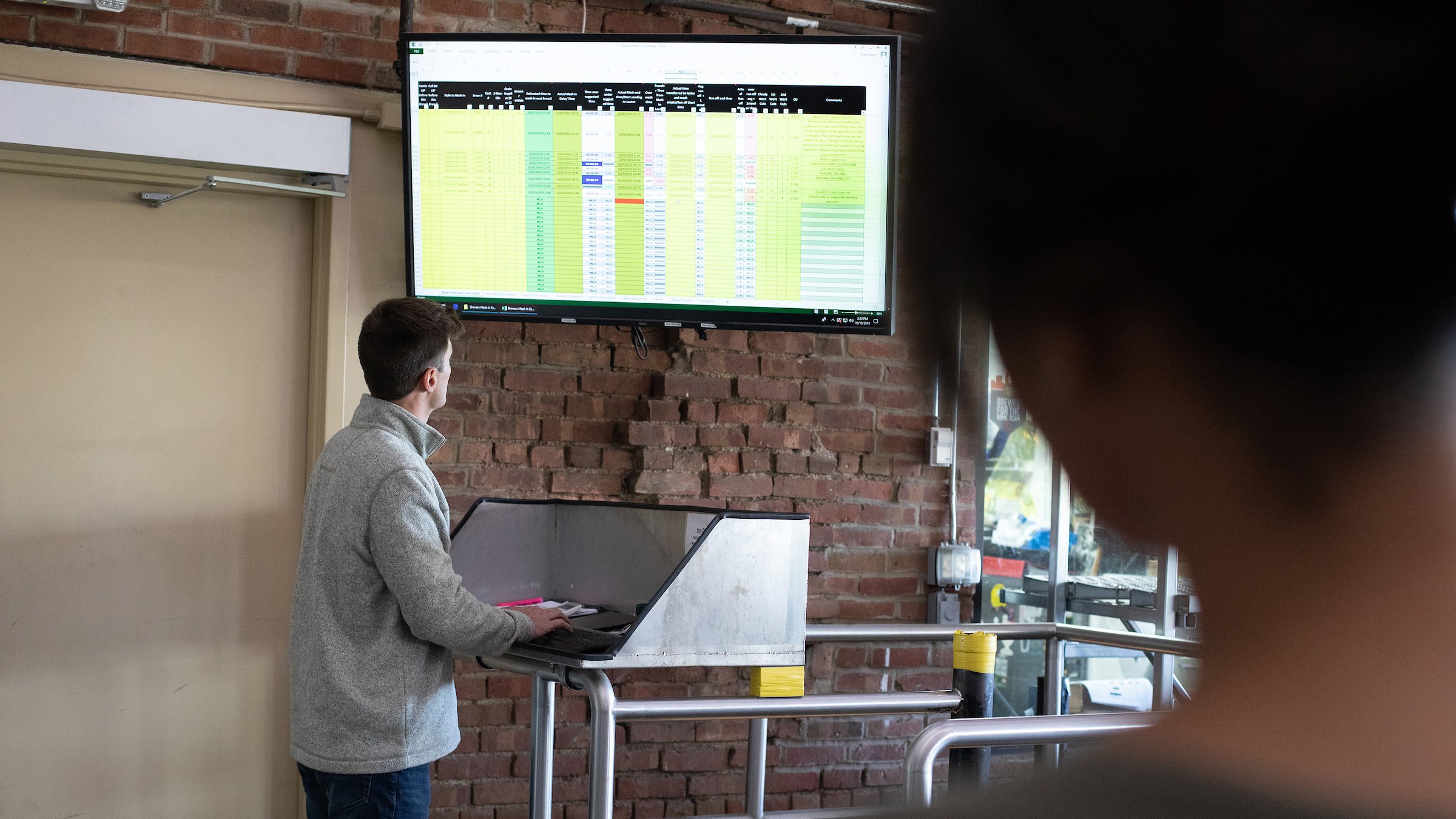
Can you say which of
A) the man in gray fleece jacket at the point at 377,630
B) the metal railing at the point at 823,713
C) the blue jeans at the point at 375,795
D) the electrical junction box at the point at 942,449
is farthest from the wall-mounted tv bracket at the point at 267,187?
the electrical junction box at the point at 942,449

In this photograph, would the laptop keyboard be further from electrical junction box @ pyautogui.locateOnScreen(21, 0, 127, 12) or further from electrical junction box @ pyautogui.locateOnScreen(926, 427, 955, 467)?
electrical junction box @ pyautogui.locateOnScreen(21, 0, 127, 12)

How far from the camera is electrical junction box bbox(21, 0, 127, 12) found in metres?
2.67

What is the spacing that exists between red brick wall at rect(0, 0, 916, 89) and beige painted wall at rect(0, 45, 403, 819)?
6 cm

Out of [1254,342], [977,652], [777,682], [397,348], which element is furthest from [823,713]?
[1254,342]

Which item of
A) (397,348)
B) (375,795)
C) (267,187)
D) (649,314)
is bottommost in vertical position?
(375,795)

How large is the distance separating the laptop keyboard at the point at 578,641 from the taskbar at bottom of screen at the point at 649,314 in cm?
87

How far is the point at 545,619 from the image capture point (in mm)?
2090

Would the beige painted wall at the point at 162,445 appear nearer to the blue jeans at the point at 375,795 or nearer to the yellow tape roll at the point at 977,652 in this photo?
the blue jeans at the point at 375,795

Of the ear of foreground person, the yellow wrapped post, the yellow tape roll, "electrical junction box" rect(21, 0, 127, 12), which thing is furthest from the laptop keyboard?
"electrical junction box" rect(21, 0, 127, 12)

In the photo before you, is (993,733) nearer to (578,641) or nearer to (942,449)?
(578,641)

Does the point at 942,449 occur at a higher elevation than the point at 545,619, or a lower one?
higher

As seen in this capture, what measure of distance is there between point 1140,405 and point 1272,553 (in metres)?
0.06

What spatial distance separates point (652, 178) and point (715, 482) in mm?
866

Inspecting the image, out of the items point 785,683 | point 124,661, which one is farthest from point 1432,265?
point 124,661
